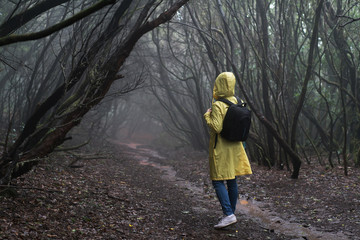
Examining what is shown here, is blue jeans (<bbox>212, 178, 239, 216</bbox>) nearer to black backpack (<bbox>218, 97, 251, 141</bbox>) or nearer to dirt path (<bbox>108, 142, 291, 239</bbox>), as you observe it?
dirt path (<bbox>108, 142, 291, 239</bbox>)

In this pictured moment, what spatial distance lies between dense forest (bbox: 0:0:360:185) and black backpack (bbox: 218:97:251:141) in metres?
1.82

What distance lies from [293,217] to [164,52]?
15.5m

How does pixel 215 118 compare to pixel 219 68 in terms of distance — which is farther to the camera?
pixel 219 68

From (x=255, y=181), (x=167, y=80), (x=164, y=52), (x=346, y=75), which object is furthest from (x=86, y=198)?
(x=164, y=52)

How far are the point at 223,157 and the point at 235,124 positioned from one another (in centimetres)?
46

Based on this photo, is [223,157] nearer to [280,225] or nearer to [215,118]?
[215,118]

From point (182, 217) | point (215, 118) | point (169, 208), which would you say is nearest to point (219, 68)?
point (169, 208)

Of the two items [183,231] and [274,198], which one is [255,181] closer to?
[274,198]

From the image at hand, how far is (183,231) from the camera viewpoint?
439 centimetres

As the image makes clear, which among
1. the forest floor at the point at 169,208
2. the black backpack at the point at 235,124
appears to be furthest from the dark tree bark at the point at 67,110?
the black backpack at the point at 235,124

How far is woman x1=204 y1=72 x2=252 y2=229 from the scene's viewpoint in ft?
14.6

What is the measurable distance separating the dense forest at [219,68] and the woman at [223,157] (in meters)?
→ 1.63

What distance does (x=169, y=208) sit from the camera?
5.75 meters

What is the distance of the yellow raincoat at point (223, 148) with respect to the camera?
4473 millimetres
